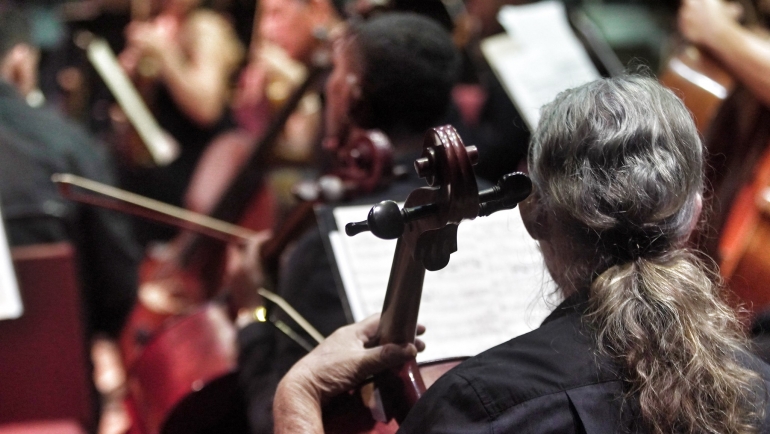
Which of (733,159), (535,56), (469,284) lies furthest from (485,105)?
(469,284)

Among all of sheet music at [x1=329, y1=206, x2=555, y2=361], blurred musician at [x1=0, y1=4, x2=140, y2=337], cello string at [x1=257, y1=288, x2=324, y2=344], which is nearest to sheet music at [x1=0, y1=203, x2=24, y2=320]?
blurred musician at [x1=0, y1=4, x2=140, y2=337]

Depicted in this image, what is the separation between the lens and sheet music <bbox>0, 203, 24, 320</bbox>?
152 cm

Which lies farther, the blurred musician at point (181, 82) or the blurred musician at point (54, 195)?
the blurred musician at point (181, 82)

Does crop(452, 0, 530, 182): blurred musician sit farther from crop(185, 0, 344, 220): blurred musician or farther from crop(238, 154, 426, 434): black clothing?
crop(238, 154, 426, 434): black clothing

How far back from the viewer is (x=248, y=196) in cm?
221

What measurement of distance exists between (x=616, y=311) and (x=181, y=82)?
7.84 feet

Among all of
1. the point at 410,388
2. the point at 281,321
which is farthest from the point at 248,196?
the point at 410,388

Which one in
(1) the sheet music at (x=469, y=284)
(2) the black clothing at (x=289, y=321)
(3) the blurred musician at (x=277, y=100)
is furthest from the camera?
(3) the blurred musician at (x=277, y=100)

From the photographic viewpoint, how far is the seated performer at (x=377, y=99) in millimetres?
1351

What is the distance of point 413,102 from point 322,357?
73 cm

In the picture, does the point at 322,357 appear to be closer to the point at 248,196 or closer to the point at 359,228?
the point at 359,228

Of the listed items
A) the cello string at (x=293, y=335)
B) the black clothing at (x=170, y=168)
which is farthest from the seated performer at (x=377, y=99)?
the black clothing at (x=170, y=168)

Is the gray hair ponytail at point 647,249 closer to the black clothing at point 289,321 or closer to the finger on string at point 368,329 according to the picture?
the finger on string at point 368,329

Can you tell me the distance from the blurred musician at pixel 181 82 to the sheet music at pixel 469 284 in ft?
5.77
